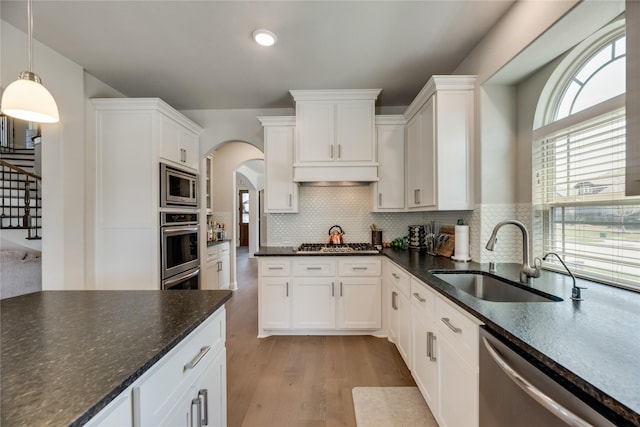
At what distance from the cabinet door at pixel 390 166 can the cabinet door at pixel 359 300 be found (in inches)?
36.8

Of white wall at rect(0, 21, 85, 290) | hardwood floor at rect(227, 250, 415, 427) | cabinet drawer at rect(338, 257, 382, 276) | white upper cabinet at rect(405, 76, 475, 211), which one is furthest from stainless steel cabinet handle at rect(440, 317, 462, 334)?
white wall at rect(0, 21, 85, 290)

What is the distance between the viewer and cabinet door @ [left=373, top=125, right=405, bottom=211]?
302 centimetres

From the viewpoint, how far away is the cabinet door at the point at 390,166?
3021mm

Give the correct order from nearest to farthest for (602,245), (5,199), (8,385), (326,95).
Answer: (8,385) → (602,245) → (326,95) → (5,199)

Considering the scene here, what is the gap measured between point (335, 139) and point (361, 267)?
1.44 metres

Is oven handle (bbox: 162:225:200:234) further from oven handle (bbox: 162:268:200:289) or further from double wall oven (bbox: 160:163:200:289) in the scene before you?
oven handle (bbox: 162:268:200:289)

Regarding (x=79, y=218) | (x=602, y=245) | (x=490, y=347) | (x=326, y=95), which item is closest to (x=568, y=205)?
(x=602, y=245)

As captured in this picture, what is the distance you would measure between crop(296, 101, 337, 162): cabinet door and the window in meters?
1.81

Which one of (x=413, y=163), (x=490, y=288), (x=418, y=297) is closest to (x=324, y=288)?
(x=418, y=297)

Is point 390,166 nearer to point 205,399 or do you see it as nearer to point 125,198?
point 205,399

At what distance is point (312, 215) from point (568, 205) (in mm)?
2416

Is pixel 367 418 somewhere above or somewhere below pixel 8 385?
below

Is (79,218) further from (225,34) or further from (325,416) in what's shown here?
(325,416)

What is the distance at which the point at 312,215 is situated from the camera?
3396 millimetres
